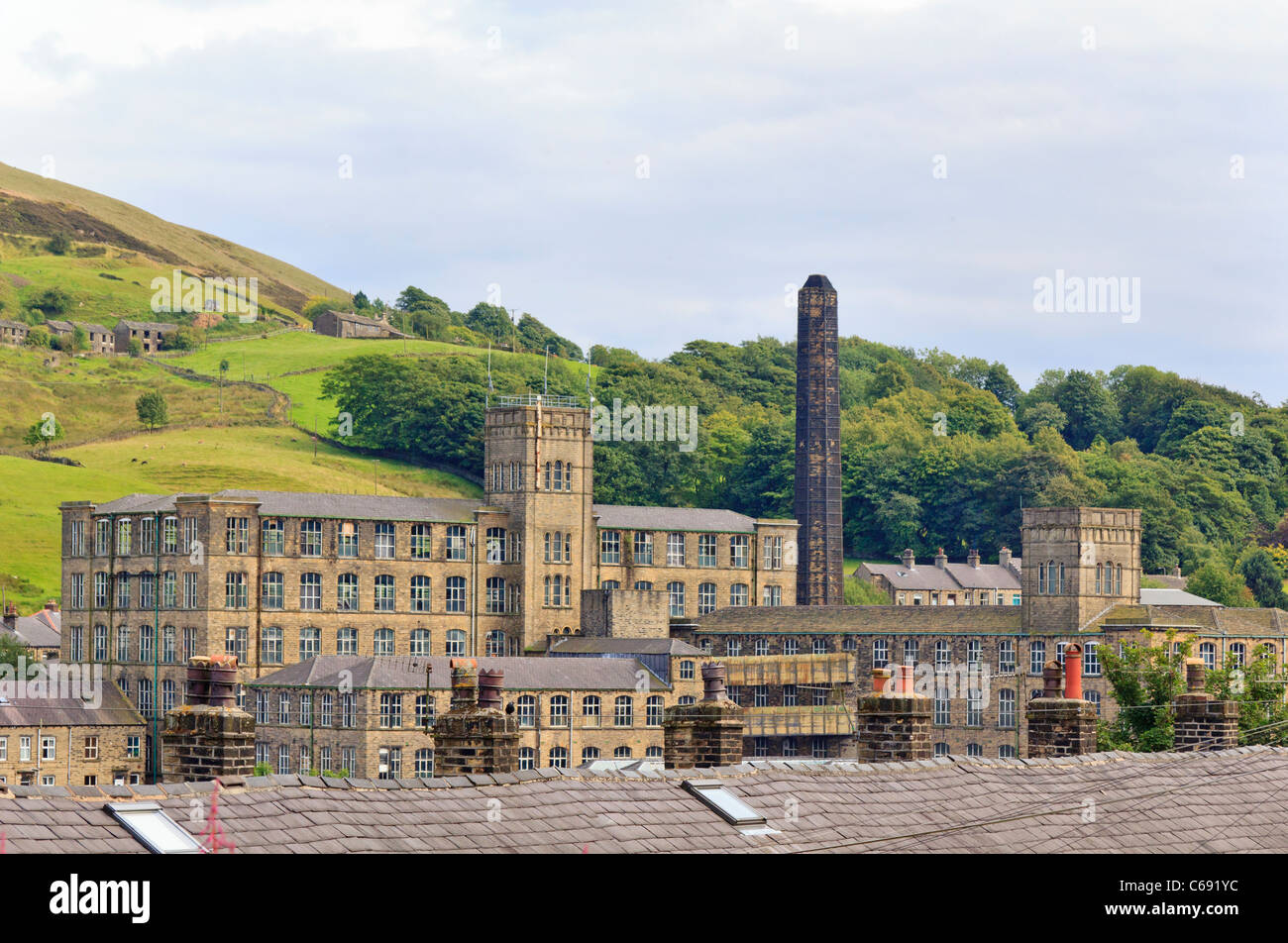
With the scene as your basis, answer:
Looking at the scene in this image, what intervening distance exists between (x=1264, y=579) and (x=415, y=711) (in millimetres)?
106493

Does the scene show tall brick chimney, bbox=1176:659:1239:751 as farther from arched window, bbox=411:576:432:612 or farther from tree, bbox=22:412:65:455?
tree, bbox=22:412:65:455

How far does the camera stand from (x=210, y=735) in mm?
26422

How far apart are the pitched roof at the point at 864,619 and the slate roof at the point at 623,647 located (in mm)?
4465

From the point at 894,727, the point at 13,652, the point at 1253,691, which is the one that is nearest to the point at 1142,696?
the point at 1253,691

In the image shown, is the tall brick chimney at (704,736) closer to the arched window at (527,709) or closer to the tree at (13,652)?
the arched window at (527,709)

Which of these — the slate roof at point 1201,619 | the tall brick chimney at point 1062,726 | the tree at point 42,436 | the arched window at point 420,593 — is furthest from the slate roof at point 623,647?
the tree at point 42,436

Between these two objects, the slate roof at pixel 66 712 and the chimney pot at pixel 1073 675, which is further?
the slate roof at pixel 66 712

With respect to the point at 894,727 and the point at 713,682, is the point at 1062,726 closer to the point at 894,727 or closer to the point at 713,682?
the point at 894,727

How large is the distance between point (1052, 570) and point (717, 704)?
86005mm

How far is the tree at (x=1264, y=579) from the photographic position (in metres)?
185

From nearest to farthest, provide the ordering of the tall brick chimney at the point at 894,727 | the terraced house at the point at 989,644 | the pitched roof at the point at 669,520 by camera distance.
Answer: the tall brick chimney at the point at 894,727 < the terraced house at the point at 989,644 < the pitched roof at the point at 669,520

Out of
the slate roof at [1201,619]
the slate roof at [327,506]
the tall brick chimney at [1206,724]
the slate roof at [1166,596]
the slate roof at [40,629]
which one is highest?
the slate roof at [327,506]

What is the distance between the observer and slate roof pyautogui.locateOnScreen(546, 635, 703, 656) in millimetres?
114750
